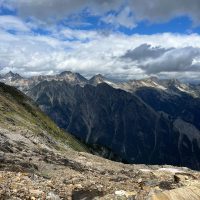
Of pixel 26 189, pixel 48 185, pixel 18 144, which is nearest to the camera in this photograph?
pixel 26 189

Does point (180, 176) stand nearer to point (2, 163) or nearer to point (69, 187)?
point (69, 187)

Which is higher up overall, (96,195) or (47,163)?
(96,195)

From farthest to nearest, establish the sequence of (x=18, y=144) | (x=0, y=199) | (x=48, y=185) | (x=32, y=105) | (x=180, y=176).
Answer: (x=32, y=105)
(x=18, y=144)
(x=180, y=176)
(x=48, y=185)
(x=0, y=199)

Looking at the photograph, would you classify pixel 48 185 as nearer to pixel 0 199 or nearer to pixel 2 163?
pixel 0 199

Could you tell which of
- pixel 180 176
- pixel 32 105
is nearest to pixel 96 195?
pixel 180 176

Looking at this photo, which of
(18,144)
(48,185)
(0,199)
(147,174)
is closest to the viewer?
(0,199)

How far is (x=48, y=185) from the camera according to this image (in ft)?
94.4

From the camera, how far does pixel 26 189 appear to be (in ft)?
84.9

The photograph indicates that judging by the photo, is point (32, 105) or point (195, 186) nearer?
point (195, 186)

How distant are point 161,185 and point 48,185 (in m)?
8.50

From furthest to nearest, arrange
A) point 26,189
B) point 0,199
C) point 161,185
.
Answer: point 161,185, point 26,189, point 0,199

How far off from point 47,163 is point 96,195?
811 inches

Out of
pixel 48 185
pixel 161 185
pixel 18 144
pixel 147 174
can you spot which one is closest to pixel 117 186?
pixel 161 185

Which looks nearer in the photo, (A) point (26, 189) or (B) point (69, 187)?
(A) point (26, 189)
